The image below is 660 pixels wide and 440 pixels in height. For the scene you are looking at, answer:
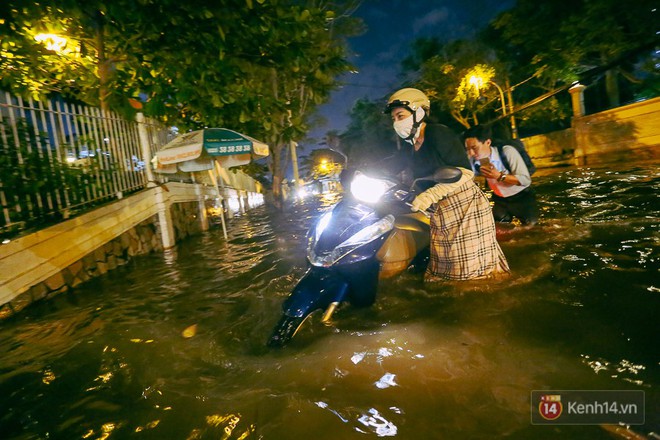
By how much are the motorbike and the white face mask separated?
45 centimetres

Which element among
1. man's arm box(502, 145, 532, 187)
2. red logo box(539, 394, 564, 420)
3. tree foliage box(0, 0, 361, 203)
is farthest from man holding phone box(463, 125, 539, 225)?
red logo box(539, 394, 564, 420)

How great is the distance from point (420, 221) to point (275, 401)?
225 cm

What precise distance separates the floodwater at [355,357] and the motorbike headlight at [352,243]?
63 cm

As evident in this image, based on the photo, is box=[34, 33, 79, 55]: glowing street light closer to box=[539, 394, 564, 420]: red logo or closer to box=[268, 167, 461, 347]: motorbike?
box=[268, 167, 461, 347]: motorbike

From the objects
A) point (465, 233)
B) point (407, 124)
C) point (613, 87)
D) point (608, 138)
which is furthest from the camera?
point (613, 87)

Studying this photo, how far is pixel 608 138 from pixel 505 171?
46.8 feet

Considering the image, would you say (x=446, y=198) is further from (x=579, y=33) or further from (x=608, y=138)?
(x=579, y=33)

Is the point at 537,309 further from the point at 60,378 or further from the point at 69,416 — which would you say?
the point at 60,378

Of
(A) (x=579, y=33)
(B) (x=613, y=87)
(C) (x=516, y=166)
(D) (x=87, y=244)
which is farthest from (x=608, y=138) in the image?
(D) (x=87, y=244)

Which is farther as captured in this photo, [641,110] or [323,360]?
[641,110]

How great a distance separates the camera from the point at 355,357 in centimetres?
223

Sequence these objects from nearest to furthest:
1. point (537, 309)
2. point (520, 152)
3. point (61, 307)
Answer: point (537, 309)
point (61, 307)
point (520, 152)

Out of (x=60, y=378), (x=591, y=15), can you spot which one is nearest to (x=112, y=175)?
(x=60, y=378)

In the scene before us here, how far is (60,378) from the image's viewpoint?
2.33 m
